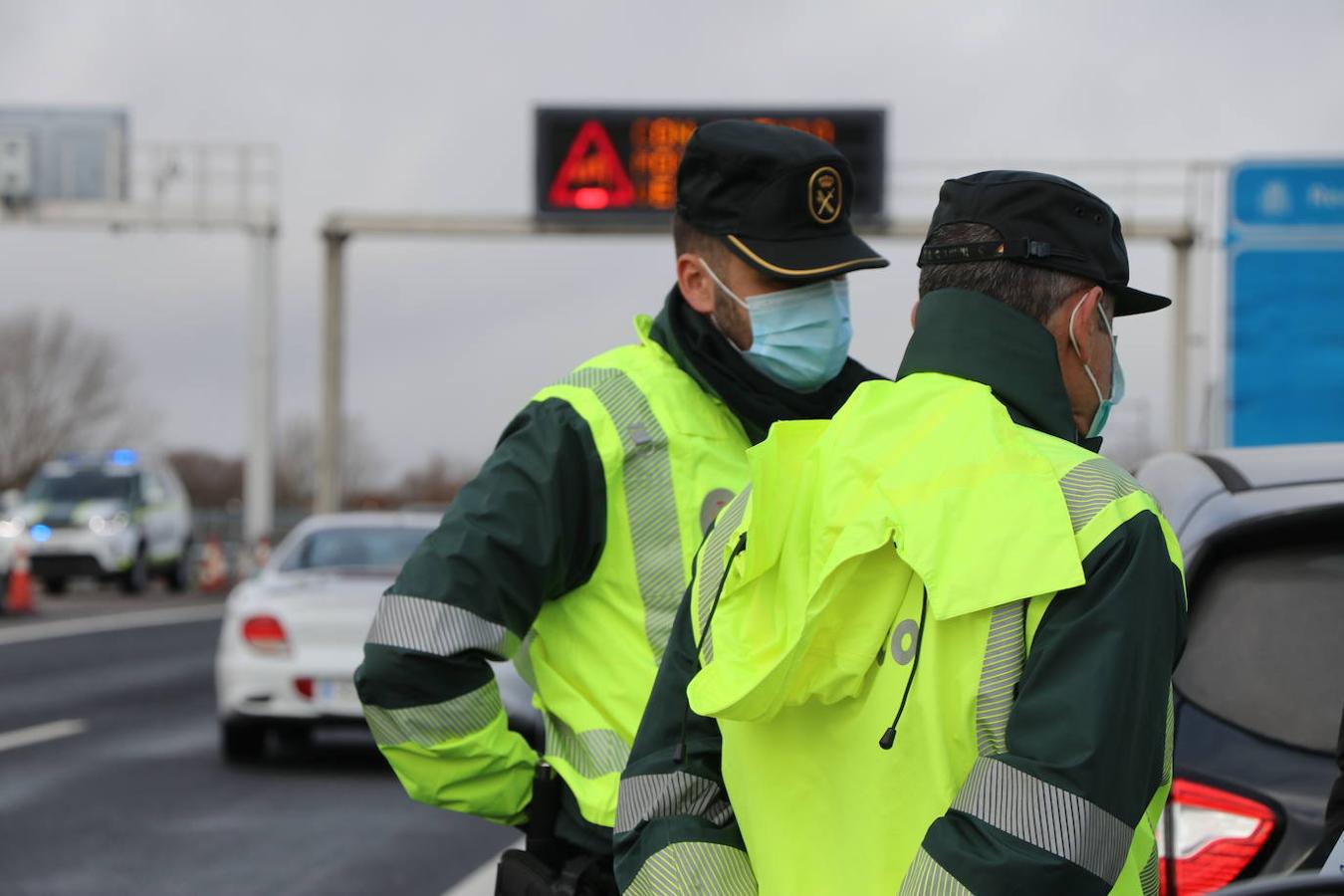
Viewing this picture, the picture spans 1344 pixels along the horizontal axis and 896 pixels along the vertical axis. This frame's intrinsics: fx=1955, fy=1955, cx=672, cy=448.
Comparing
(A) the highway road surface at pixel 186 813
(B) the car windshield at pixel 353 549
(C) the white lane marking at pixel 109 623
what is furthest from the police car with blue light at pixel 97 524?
(B) the car windshield at pixel 353 549

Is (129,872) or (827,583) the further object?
(129,872)

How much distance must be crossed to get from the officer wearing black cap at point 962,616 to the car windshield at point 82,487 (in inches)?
1195

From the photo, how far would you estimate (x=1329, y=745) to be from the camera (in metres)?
3.08

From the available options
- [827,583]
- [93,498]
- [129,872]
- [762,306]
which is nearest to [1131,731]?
[827,583]

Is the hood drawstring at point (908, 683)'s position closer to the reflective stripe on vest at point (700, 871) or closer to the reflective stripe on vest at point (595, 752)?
the reflective stripe on vest at point (700, 871)

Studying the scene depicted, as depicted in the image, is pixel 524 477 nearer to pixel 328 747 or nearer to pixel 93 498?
pixel 328 747

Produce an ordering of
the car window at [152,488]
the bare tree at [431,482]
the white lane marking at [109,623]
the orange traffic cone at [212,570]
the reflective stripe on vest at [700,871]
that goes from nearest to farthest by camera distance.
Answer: the reflective stripe on vest at [700,871] < the white lane marking at [109,623] < the car window at [152,488] < the orange traffic cone at [212,570] < the bare tree at [431,482]

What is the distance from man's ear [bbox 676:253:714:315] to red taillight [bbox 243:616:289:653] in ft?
27.1

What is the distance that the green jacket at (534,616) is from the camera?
2.89 metres

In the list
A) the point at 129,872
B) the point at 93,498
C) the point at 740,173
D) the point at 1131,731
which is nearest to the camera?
the point at 1131,731

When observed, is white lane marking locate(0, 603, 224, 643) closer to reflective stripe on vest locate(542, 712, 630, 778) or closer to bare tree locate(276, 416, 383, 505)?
reflective stripe on vest locate(542, 712, 630, 778)

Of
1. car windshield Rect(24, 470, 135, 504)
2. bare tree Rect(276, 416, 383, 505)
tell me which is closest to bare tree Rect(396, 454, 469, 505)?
bare tree Rect(276, 416, 383, 505)

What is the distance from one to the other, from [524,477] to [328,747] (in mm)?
10145

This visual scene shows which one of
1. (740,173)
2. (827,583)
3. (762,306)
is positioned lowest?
(827,583)
